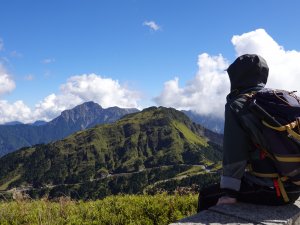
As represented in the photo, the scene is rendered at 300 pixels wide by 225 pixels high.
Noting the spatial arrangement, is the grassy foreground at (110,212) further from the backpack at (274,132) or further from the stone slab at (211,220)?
the backpack at (274,132)

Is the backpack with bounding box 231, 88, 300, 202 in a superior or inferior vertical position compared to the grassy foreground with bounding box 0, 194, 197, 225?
superior

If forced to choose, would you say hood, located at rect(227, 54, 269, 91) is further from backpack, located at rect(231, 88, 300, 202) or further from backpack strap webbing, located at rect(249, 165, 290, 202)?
backpack strap webbing, located at rect(249, 165, 290, 202)

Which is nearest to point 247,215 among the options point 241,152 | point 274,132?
point 241,152

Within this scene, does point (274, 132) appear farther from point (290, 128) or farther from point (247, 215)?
point (247, 215)

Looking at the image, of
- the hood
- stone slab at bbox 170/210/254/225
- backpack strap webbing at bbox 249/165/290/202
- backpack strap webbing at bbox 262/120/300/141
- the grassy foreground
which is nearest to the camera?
stone slab at bbox 170/210/254/225

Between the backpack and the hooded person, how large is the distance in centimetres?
6

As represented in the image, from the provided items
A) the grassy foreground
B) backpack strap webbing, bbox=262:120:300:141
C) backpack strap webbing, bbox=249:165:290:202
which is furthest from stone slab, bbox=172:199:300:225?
the grassy foreground

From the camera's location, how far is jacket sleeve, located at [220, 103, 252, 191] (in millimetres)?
4258

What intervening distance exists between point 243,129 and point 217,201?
1031mm

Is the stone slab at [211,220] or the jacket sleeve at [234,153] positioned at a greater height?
the jacket sleeve at [234,153]

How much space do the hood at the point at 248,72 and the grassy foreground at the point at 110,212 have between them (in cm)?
297

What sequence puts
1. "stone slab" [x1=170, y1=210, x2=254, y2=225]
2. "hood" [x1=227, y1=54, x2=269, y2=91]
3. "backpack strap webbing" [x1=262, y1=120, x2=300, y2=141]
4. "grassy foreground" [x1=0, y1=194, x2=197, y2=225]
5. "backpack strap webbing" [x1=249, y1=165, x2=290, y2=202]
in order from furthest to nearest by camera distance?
"grassy foreground" [x1=0, y1=194, x2=197, y2=225], "hood" [x1=227, y1=54, x2=269, y2=91], "backpack strap webbing" [x1=249, y1=165, x2=290, y2=202], "backpack strap webbing" [x1=262, y1=120, x2=300, y2=141], "stone slab" [x1=170, y1=210, x2=254, y2=225]

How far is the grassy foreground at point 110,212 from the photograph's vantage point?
21.2 ft

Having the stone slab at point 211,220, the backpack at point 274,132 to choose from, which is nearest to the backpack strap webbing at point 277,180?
the backpack at point 274,132
